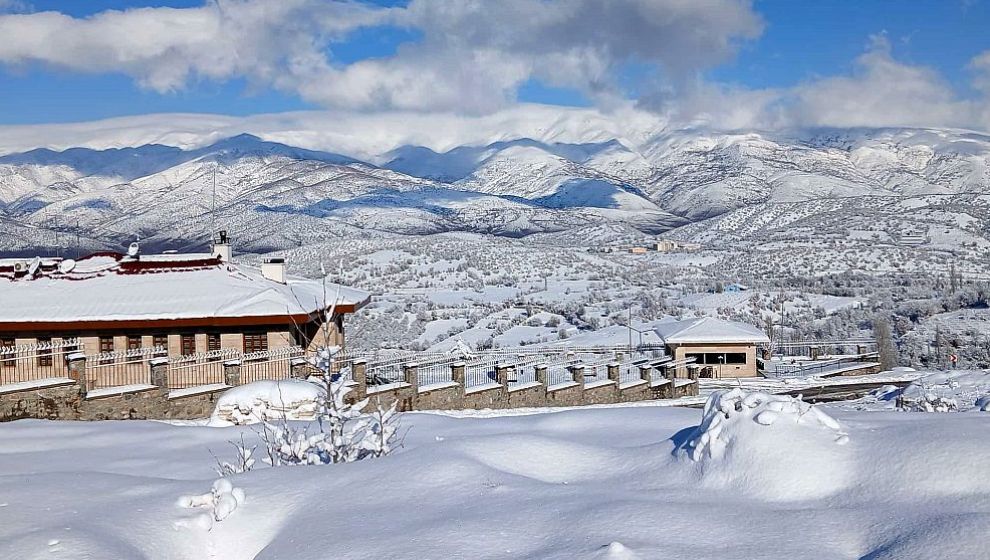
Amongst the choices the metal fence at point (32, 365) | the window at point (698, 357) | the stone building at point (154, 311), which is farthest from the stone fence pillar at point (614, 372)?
the metal fence at point (32, 365)

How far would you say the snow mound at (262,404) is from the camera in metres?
14.5

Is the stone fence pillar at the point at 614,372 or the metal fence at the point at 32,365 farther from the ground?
the metal fence at the point at 32,365

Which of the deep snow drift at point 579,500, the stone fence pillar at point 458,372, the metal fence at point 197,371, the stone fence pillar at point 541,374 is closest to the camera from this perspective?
the deep snow drift at point 579,500

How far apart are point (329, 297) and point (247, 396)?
409 inches

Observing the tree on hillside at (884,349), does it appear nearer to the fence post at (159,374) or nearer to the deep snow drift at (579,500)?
the fence post at (159,374)

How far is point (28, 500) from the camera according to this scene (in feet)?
26.5

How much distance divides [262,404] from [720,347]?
738 inches

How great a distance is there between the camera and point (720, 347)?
29.6 meters

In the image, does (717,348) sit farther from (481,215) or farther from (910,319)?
(481,215)

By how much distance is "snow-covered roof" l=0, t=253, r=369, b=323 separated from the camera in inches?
833

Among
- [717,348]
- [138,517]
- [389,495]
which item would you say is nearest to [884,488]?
[389,495]

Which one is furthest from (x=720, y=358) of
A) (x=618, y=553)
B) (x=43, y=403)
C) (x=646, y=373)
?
(x=618, y=553)

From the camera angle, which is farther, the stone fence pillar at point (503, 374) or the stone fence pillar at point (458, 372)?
the stone fence pillar at point (503, 374)

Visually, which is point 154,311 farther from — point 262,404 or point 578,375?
point 578,375
